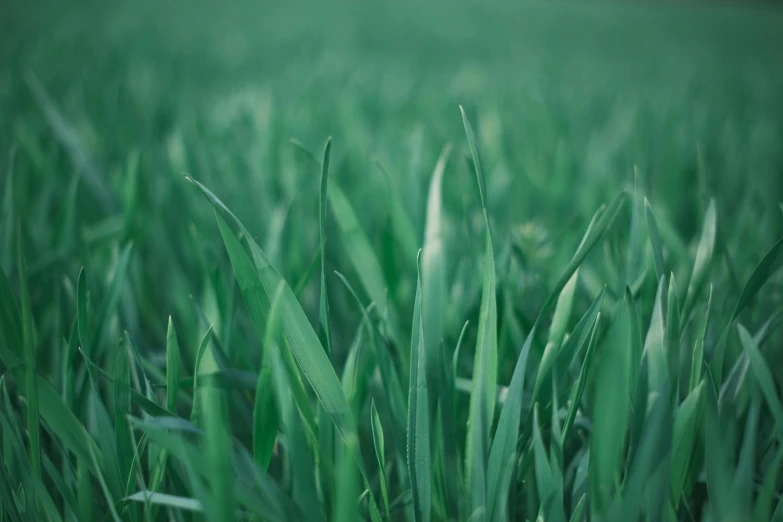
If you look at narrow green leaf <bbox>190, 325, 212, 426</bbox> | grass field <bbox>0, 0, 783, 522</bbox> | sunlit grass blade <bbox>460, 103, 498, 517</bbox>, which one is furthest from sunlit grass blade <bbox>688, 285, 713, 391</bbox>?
narrow green leaf <bbox>190, 325, 212, 426</bbox>

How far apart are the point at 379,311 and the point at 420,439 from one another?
0.41 ft

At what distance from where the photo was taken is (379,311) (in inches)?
15.5

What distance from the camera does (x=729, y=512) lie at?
8.5 inches

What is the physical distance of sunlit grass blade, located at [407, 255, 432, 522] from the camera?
11.3 inches

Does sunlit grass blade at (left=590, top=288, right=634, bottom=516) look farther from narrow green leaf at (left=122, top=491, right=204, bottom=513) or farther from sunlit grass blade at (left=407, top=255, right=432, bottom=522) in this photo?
narrow green leaf at (left=122, top=491, right=204, bottom=513)

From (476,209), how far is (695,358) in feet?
1.40

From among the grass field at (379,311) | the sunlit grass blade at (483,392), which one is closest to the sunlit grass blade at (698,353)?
the grass field at (379,311)

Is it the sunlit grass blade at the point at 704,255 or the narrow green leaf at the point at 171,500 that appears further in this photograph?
the sunlit grass blade at the point at 704,255

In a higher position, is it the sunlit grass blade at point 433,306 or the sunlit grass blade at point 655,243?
the sunlit grass blade at point 655,243

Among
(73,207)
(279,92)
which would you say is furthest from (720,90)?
(73,207)

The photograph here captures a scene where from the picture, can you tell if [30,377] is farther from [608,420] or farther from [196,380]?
[608,420]

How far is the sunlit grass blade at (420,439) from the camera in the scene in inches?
11.3

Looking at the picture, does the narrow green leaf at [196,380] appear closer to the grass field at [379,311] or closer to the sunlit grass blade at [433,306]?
the grass field at [379,311]

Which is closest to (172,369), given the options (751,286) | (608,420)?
(608,420)
